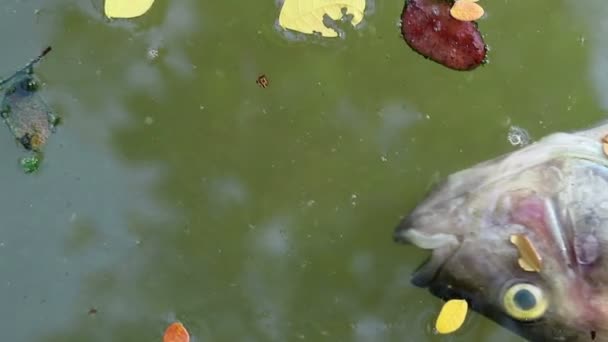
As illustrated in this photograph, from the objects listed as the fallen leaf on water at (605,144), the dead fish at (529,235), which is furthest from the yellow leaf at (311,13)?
the fallen leaf on water at (605,144)

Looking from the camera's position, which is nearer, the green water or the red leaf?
the green water

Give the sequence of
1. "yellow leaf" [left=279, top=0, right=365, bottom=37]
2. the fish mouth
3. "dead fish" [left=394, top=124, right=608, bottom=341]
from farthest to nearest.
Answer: "yellow leaf" [left=279, top=0, right=365, bottom=37], the fish mouth, "dead fish" [left=394, top=124, right=608, bottom=341]

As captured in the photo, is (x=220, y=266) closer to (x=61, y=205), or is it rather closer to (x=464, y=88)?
(x=61, y=205)

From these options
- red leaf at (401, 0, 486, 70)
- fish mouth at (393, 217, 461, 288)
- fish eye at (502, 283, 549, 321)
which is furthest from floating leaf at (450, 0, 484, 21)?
fish eye at (502, 283, 549, 321)

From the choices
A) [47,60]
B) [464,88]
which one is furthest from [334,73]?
[47,60]

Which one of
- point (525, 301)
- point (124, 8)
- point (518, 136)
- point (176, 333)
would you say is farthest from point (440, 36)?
point (176, 333)

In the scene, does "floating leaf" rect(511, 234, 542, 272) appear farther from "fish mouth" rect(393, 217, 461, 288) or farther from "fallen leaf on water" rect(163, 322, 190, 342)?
"fallen leaf on water" rect(163, 322, 190, 342)

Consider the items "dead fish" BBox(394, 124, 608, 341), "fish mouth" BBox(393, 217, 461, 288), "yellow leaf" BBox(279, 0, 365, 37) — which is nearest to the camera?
"dead fish" BBox(394, 124, 608, 341)
